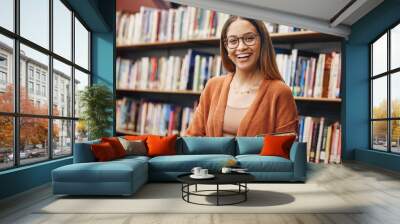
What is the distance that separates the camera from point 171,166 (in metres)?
5.07

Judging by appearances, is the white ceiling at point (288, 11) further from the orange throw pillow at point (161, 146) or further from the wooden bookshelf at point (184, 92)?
the orange throw pillow at point (161, 146)

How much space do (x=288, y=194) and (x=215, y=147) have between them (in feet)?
5.46

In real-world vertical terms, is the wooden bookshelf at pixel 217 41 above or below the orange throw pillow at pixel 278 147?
above

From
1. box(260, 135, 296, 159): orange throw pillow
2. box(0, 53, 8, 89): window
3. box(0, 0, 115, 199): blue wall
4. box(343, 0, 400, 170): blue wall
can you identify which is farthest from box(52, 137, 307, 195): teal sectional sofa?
box(343, 0, 400, 170): blue wall

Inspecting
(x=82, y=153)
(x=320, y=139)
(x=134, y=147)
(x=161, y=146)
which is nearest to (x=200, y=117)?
(x=161, y=146)

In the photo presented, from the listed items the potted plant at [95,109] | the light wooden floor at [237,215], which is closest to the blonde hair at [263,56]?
the potted plant at [95,109]

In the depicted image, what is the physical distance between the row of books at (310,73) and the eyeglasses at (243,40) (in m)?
0.55

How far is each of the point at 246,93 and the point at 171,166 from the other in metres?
2.43

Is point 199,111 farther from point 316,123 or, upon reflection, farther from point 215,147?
point 316,123

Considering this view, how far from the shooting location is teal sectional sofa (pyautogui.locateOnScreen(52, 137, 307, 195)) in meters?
4.12

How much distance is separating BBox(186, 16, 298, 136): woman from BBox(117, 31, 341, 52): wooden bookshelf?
0.78 ft

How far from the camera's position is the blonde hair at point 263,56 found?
23.0ft

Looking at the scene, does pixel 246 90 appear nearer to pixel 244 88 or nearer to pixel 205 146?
pixel 244 88

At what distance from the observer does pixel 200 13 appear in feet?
23.6
